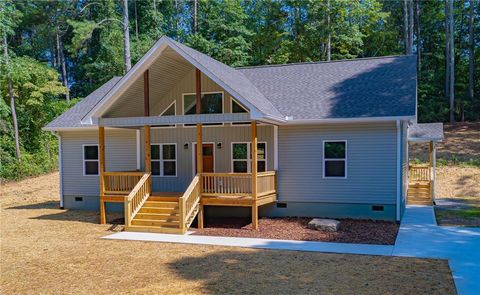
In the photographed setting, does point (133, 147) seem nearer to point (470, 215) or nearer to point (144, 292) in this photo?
point (144, 292)

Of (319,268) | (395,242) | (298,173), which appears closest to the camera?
(319,268)

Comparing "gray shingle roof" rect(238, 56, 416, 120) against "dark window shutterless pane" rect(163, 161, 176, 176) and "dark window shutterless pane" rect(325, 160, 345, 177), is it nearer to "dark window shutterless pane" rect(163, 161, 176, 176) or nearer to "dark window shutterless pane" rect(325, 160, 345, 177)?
"dark window shutterless pane" rect(325, 160, 345, 177)

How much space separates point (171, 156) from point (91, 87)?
2657 centimetres

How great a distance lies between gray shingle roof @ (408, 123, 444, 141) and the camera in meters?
17.3

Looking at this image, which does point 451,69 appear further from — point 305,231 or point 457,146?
point 305,231

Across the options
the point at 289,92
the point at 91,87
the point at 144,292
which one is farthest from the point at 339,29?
the point at 144,292

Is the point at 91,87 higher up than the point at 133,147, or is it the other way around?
the point at 91,87

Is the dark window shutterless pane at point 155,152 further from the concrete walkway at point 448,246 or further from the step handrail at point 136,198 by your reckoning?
the concrete walkway at point 448,246

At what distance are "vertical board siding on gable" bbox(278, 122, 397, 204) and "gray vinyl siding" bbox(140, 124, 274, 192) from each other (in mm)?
763

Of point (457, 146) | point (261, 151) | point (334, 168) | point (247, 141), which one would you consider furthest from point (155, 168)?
point (457, 146)

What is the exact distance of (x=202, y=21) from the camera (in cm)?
3747

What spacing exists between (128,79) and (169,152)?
390 centimetres

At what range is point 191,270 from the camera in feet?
27.3

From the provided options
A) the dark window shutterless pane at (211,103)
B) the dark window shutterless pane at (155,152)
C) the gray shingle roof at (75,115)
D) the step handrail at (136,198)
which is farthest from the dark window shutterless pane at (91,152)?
the dark window shutterless pane at (211,103)
